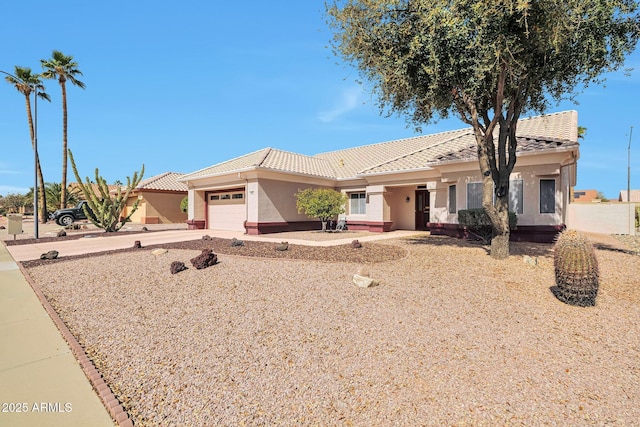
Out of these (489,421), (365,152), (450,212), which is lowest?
(489,421)

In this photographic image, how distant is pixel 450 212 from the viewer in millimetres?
15578

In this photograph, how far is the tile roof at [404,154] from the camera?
46.8 feet

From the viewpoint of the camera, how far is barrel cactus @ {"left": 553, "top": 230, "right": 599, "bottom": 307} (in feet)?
19.1

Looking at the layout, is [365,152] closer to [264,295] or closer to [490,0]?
[490,0]

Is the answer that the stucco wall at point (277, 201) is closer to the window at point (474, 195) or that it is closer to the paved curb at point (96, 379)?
the window at point (474, 195)

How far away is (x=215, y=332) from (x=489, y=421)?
3.62 meters

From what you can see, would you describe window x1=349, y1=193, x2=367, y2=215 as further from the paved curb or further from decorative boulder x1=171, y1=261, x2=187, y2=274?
the paved curb

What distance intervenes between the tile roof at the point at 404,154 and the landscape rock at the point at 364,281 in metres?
10.2

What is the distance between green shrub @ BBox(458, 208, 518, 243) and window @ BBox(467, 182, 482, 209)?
1.68m

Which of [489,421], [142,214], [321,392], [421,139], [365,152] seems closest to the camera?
[489,421]

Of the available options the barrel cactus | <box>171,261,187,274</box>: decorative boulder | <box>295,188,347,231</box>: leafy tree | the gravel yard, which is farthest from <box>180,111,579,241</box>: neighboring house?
<box>171,261,187,274</box>: decorative boulder

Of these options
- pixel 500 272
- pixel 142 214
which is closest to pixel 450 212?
pixel 500 272

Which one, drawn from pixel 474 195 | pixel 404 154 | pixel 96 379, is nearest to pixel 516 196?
pixel 474 195

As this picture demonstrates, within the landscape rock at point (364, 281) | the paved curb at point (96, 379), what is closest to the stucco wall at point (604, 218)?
the landscape rock at point (364, 281)
